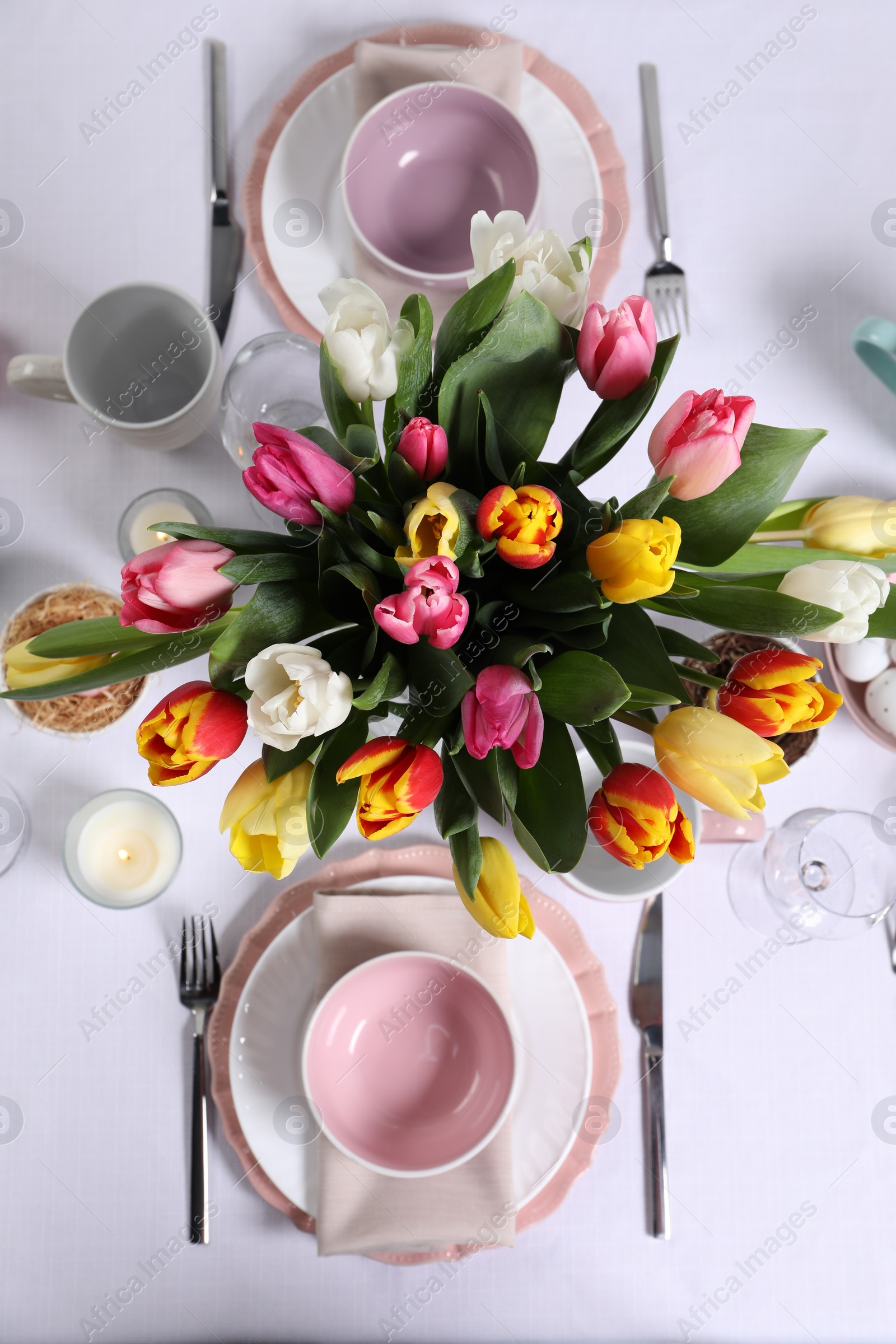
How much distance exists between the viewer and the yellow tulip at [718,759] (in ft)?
1.15

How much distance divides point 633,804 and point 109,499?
1.74 ft

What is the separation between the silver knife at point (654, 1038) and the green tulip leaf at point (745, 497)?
36cm

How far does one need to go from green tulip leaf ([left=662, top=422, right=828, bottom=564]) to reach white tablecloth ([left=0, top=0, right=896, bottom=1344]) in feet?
0.94

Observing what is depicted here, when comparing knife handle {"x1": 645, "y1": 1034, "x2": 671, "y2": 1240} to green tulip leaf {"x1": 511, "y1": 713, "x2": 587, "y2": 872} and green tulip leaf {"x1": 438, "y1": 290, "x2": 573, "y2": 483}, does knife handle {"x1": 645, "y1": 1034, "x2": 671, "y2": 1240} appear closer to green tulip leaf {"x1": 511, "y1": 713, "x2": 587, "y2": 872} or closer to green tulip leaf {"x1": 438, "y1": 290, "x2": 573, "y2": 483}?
green tulip leaf {"x1": 511, "y1": 713, "x2": 587, "y2": 872}

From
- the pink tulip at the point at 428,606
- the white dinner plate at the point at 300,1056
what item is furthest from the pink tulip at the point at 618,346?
the white dinner plate at the point at 300,1056

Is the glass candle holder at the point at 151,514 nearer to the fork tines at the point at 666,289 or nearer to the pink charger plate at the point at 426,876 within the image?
the pink charger plate at the point at 426,876

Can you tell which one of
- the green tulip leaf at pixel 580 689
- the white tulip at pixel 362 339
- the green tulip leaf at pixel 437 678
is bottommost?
the green tulip leaf at pixel 437 678

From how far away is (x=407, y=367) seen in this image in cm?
39

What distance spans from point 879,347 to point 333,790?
1.91 ft

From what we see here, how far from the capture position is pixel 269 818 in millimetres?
381

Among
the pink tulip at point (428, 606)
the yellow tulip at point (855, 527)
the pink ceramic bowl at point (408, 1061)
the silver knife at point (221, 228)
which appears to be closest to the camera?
the pink tulip at point (428, 606)

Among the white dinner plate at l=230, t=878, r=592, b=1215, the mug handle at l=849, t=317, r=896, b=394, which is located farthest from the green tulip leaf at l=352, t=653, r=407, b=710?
the mug handle at l=849, t=317, r=896, b=394

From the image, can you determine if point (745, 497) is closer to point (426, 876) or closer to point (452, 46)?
point (426, 876)

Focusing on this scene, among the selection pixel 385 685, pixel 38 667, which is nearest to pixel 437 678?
pixel 385 685
